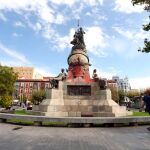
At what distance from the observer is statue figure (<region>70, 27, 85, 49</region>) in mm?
26200

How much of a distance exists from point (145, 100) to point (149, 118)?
3.88 meters

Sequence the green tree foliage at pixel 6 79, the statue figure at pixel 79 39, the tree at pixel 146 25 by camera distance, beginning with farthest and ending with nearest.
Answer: the green tree foliage at pixel 6 79 → the statue figure at pixel 79 39 → the tree at pixel 146 25

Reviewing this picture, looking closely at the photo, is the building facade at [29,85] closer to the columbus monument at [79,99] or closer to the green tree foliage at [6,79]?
the green tree foliage at [6,79]

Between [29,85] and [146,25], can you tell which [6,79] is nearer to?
[146,25]

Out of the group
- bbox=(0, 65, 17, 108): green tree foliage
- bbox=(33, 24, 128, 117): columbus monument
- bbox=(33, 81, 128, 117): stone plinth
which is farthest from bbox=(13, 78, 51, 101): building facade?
bbox=(33, 81, 128, 117): stone plinth

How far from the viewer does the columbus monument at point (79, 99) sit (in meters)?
19.5

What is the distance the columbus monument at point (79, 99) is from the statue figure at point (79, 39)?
4180mm

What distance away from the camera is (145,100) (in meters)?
12.4

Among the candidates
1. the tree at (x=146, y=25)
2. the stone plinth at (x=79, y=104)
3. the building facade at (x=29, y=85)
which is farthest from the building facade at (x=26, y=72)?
the tree at (x=146, y=25)

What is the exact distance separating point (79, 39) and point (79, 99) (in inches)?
331

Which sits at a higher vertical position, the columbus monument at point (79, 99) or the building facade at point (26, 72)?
the building facade at point (26, 72)

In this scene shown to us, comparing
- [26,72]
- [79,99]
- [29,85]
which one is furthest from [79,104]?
[26,72]

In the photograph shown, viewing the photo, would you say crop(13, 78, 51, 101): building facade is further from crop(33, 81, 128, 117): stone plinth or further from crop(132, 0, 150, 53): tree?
crop(132, 0, 150, 53): tree

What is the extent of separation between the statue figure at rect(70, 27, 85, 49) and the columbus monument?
13.7 ft
